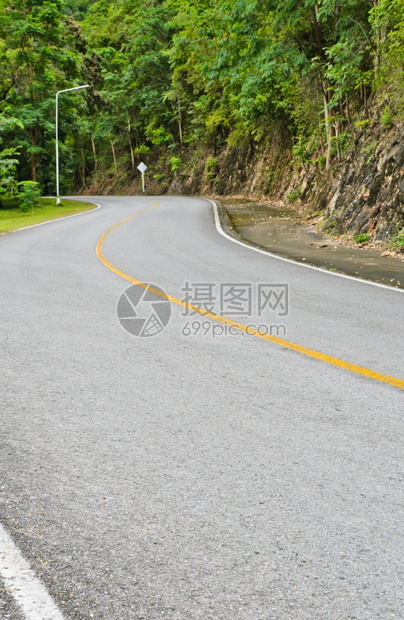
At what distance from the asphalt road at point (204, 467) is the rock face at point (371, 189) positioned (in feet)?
25.5

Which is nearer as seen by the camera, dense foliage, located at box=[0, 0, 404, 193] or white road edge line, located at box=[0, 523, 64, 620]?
white road edge line, located at box=[0, 523, 64, 620]

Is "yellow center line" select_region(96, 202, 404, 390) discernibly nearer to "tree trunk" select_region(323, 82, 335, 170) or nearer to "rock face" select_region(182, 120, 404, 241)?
"rock face" select_region(182, 120, 404, 241)

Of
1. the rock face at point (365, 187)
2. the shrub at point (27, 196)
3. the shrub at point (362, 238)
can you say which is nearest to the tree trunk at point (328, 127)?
the rock face at point (365, 187)

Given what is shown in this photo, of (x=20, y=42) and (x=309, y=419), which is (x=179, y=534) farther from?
(x=20, y=42)

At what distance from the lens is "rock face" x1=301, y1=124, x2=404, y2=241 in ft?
46.4

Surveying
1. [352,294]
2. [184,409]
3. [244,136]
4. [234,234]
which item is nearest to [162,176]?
[244,136]

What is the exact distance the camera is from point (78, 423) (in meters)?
3.94

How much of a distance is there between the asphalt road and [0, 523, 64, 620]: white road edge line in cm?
4

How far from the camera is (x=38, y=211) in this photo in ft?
108

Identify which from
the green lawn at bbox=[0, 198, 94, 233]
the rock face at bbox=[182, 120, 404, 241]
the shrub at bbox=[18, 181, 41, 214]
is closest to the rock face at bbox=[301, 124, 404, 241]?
the rock face at bbox=[182, 120, 404, 241]

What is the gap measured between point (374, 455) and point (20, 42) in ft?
126

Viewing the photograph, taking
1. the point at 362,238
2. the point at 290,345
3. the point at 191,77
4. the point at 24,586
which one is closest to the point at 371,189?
the point at 362,238

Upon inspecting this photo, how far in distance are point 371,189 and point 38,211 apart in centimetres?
2259

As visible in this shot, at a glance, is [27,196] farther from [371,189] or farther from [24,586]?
[24,586]
